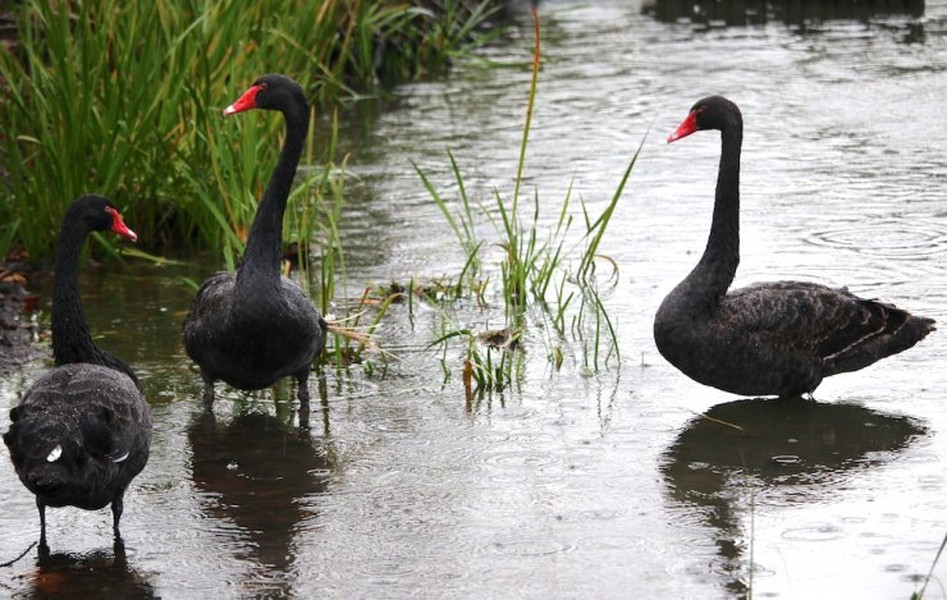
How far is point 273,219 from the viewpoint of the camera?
20.1ft

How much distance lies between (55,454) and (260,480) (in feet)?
3.97

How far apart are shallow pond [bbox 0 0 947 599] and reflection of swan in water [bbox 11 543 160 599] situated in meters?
0.01

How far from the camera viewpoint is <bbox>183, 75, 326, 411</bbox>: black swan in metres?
5.84

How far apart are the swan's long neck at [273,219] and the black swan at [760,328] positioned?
4.89 ft

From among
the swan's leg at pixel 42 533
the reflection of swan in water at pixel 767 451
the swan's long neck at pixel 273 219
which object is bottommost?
the reflection of swan in water at pixel 767 451

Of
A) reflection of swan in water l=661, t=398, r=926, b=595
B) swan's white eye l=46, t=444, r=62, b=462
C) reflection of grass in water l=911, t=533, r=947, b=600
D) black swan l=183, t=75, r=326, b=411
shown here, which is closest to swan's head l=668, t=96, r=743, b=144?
reflection of swan in water l=661, t=398, r=926, b=595

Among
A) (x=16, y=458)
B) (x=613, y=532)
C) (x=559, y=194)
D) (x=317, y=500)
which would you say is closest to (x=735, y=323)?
(x=613, y=532)

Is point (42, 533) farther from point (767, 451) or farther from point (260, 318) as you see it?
point (767, 451)

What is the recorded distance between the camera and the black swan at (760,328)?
19.8ft

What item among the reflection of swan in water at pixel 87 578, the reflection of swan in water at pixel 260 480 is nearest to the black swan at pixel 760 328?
the reflection of swan in water at pixel 260 480

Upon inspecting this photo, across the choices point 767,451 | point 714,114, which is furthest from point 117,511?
point 714,114

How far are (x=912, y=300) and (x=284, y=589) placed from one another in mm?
3775

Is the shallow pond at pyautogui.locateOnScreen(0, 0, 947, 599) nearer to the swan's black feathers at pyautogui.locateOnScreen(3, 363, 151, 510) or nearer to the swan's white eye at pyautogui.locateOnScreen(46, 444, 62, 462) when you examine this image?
the swan's black feathers at pyautogui.locateOnScreen(3, 363, 151, 510)

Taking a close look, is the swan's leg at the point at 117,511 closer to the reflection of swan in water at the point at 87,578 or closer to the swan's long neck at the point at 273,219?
the reflection of swan in water at the point at 87,578
